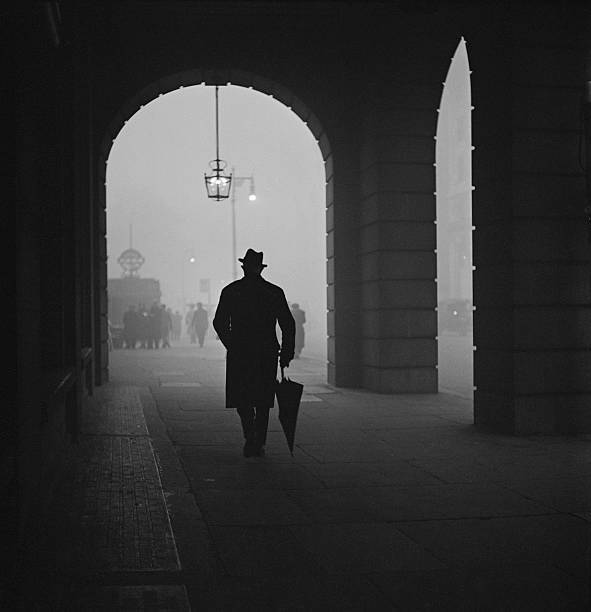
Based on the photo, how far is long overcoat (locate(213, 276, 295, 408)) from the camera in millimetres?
7605

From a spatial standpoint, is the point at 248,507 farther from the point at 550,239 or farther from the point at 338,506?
the point at 550,239

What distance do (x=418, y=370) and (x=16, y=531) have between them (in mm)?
9612

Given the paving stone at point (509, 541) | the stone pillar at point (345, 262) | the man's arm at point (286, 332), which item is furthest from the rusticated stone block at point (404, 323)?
the paving stone at point (509, 541)

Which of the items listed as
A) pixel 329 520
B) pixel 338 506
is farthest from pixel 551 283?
pixel 329 520

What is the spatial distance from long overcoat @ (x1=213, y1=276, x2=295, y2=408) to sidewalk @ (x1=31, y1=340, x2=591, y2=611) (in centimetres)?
59

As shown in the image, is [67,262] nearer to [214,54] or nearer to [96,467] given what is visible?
[96,467]

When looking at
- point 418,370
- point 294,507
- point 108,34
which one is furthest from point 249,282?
point 108,34

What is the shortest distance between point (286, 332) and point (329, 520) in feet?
8.87

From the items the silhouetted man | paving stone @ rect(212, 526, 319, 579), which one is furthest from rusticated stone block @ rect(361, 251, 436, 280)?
paving stone @ rect(212, 526, 319, 579)

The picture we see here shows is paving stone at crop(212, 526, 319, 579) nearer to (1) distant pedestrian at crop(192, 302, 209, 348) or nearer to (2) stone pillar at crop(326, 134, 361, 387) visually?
(2) stone pillar at crop(326, 134, 361, 387)

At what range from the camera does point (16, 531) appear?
4.19 metres

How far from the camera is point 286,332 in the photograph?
25.4ft

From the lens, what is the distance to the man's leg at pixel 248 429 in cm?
757

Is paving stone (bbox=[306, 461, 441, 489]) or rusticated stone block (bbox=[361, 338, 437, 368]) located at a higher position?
rusticated stone block (bbox=[361, 338, 437, 368])
